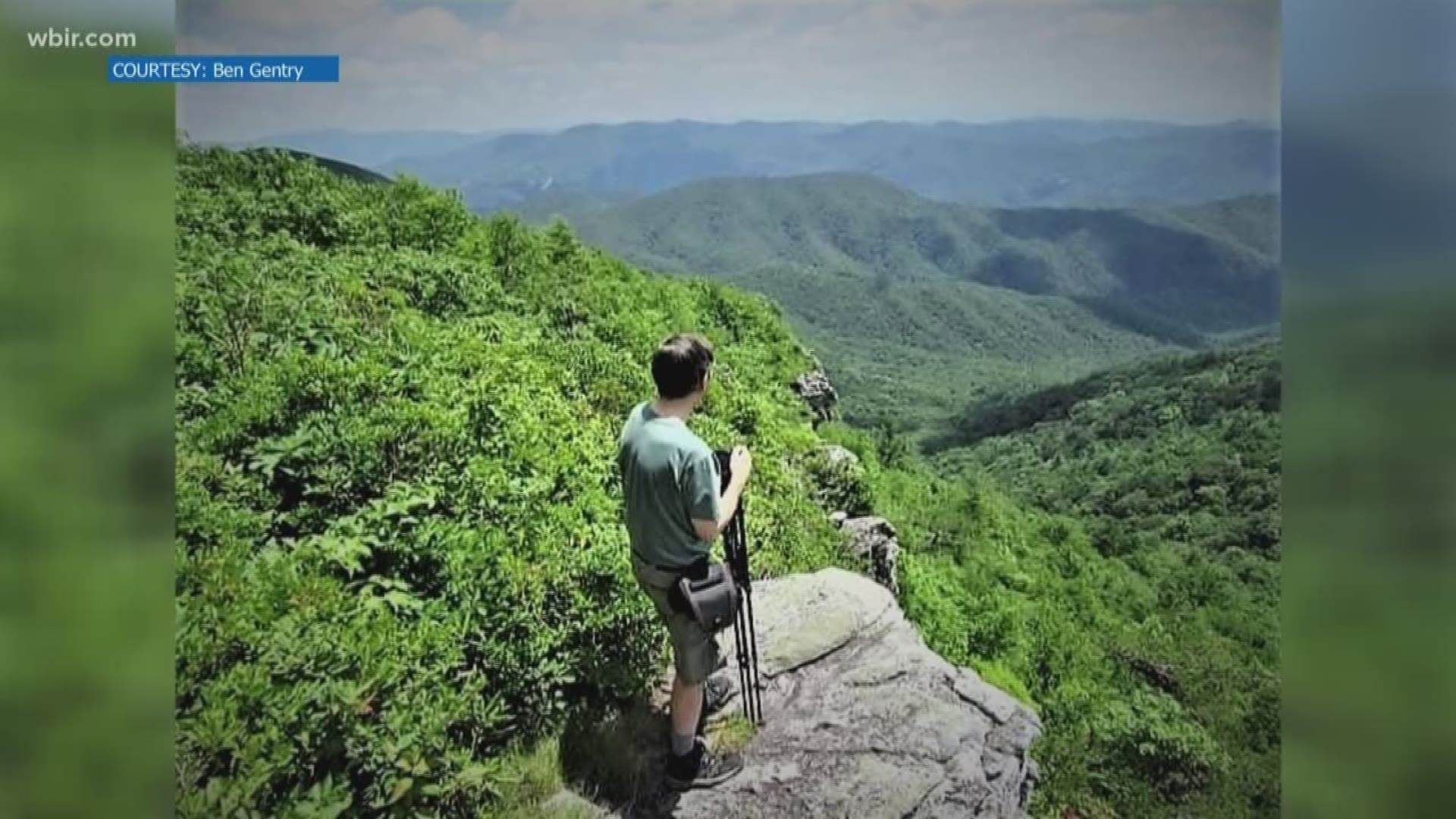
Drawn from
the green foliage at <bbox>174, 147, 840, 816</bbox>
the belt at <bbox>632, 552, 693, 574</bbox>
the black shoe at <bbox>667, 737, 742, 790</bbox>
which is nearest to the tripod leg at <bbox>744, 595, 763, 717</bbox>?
the black shoe at <bbox>667, 737, 742, 790</bbox>

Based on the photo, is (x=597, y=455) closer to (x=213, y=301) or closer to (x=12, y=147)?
(x=213, y=301)

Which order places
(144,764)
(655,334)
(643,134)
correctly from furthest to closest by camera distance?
(655,334), (643,134), (144,764)

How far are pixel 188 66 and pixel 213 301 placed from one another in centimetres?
78

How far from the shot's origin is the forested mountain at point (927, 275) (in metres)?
4.55

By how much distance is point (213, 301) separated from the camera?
12.5 ft

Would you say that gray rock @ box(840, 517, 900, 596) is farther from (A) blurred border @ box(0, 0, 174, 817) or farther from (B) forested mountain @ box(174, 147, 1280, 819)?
(A) blurred border @ box(0, 0, 174, 817)

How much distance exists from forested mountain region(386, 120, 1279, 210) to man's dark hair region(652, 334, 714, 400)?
1.76 metres

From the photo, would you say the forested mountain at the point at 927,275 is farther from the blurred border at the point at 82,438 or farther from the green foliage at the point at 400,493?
the blurred border at the point at 82,438

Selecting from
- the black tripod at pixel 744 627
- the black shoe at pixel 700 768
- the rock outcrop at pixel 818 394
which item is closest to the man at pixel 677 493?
the black shoe at pixel 700 768

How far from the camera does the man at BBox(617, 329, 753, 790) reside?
2.65 metres

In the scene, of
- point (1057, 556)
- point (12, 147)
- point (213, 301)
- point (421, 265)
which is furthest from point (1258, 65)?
point (12, 147)

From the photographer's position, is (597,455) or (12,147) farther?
(597,455)

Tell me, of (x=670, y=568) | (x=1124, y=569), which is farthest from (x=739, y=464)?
(x=1124, y=569)

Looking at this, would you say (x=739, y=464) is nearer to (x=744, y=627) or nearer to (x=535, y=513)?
(x=744, y=627)
